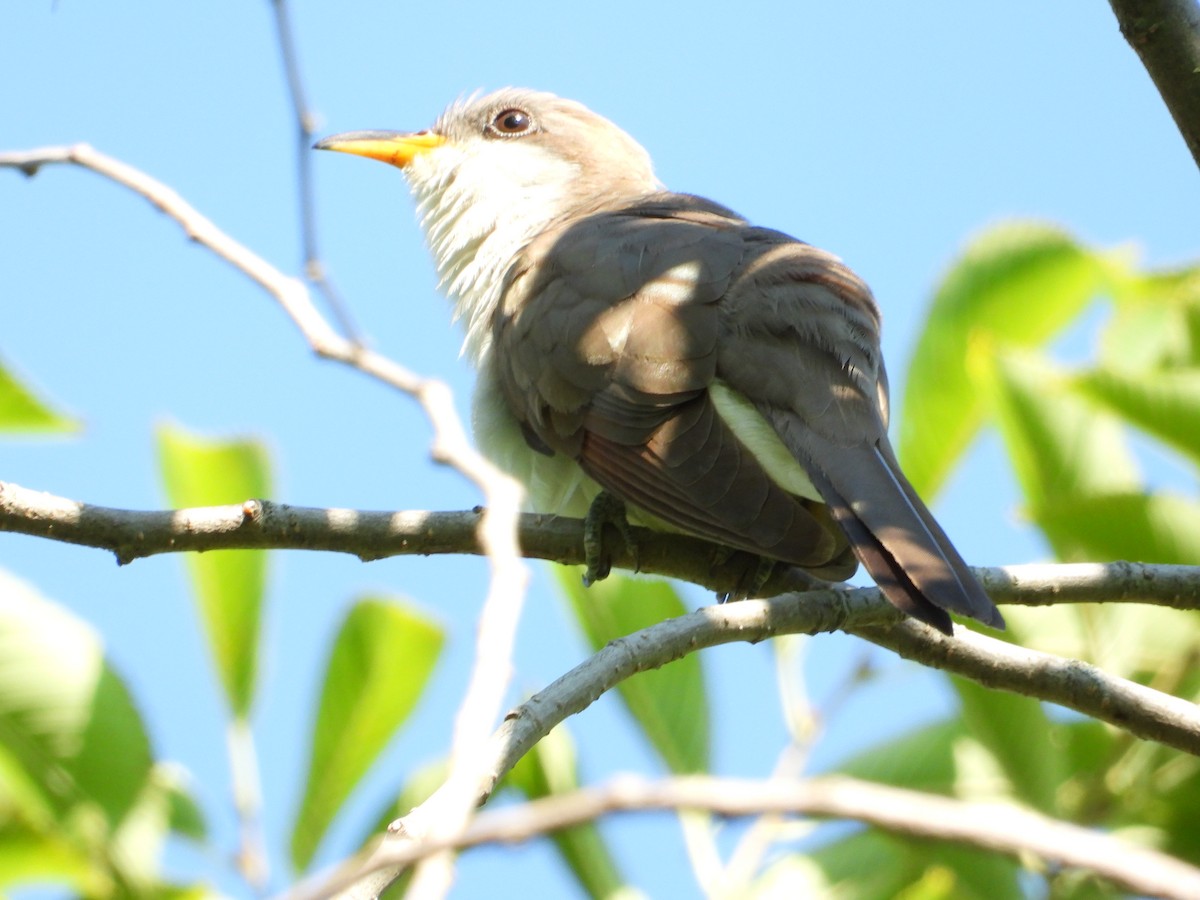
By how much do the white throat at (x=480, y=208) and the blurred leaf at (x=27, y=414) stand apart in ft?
3.72

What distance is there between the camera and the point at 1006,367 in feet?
13.5

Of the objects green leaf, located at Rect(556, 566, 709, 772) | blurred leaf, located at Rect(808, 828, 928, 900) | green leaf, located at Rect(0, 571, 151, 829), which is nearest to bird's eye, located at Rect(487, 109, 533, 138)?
green leaf, located at Rect(556, 566, 709, 772)

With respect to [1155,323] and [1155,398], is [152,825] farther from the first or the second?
[1155,323]

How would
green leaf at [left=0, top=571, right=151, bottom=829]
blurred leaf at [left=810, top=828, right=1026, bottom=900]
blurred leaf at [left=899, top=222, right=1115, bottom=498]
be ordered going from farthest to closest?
blurred leaf at [left=899, top=222, right=1115, bottom=498], blurred leaf at [left=810, top=828, right=1026, bottom=900], green leaf at [left=0, top=571, right=151, bottom=829]

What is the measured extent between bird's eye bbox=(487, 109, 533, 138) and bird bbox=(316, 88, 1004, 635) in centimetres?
87

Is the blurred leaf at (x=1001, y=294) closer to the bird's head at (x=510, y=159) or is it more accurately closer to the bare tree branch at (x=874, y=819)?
the bird's head at (x=510, y=159)

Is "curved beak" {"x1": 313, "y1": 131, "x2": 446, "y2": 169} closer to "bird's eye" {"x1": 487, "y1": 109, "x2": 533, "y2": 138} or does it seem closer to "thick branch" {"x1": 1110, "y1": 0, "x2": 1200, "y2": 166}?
"bird's eye" {"x1": 487, "y1": 109, "x2": 533, "y2": 138}

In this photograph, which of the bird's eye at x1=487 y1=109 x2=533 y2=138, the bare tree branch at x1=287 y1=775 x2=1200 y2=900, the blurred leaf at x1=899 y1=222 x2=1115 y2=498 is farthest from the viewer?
the bird's eye at x1=487 y1=109 x2=533 y2=138

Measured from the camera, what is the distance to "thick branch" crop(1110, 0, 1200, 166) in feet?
8.31

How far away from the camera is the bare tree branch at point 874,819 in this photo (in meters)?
0.94

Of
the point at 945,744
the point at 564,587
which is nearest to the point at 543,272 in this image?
the point at 564,587

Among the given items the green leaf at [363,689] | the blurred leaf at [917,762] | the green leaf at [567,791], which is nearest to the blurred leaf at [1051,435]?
the blurred leaf at [917,762]

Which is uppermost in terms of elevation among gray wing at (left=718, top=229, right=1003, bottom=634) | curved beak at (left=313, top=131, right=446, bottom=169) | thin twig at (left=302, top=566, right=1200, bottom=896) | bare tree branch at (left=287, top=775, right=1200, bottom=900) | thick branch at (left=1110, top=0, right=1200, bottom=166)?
thick branch at (left=1110, top=0, right=1200, bottom=166)

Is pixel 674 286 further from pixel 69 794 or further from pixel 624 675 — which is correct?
pixel 69 794
